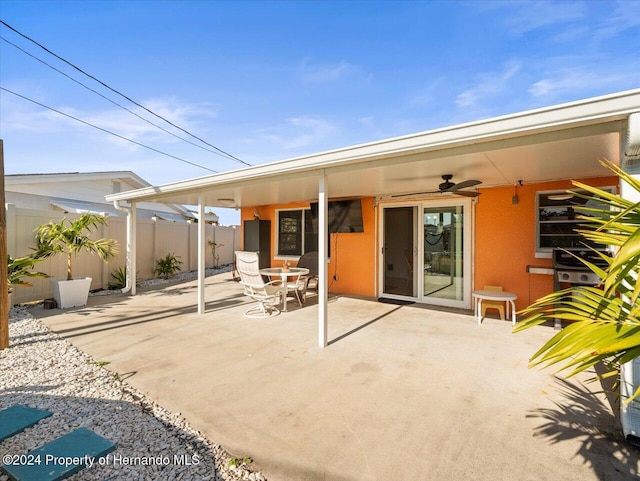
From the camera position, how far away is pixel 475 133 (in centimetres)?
275

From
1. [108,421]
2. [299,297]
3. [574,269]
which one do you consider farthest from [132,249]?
[574,269]

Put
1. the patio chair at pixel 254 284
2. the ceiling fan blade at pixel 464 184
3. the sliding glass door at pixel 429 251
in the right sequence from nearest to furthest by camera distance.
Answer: the ceiling fan blade at pixel 464 184
the patio chair at pixel 254 284
the sliding glass door at pixel 429 251

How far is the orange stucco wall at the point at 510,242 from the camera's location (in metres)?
5.50

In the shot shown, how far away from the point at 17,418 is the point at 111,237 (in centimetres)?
705

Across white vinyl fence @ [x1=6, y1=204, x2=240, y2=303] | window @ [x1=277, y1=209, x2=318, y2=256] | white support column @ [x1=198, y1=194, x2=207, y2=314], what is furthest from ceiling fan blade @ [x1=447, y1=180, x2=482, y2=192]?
white vinyl fence @ [x1=6, y1=204, x2=240, y2=303]

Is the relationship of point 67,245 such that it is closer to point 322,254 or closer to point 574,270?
point 322,254

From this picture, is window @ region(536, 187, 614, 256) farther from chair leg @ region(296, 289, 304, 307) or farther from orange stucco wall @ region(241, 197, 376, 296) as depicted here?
chair leg @ region(296, 289, 304, 307)

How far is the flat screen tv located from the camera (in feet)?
24.7

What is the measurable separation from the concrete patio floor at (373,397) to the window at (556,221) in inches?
62.9

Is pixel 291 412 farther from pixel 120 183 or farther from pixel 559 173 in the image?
pixel 120 183

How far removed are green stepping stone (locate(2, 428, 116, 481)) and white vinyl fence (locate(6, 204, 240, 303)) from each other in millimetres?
5976

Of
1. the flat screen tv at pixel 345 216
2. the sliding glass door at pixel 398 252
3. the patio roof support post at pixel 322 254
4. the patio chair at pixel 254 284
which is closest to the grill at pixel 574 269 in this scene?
the sliding glass door at pixel 398 252

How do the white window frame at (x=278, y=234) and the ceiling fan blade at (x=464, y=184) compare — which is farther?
the white window frame at (x=278, y=234)

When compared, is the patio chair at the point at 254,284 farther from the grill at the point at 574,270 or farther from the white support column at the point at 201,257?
the grill at the point at 574,270
